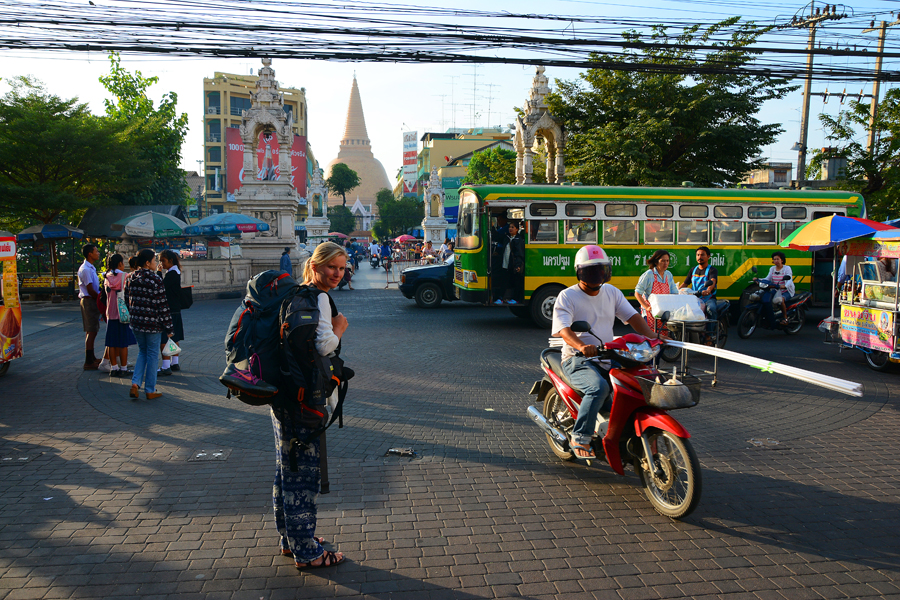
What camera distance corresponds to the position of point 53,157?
71.8 ft

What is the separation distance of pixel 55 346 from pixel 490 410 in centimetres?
858

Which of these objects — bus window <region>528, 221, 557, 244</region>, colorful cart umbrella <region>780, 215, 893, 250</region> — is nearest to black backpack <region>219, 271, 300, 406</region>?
colorful cart umbrella <region>780, 215, 893, 250</region>

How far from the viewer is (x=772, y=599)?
10.3ft

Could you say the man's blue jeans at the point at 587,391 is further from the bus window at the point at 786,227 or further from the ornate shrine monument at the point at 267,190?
the ornate shrine monument at the point at 267,190

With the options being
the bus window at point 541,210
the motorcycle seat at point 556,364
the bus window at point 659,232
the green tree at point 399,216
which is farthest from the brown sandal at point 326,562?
the green tree at point 399,216

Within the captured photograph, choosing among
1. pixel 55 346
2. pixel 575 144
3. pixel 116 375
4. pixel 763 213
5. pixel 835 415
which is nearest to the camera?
pixel 835 415

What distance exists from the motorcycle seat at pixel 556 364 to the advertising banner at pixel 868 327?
18.5 ft

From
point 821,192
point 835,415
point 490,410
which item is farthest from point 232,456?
point 821,192

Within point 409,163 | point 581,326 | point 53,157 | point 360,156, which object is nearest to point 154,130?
point 53,157

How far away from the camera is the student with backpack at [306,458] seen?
10.9 ft

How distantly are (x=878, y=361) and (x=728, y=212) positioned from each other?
578 centimetres

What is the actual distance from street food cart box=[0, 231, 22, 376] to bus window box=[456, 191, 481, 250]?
816 cm

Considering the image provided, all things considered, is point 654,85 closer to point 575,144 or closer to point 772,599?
point 575,144

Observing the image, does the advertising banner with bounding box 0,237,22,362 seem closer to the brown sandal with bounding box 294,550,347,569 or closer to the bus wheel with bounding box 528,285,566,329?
the brown sandal with bounding box 294,550,347,569
